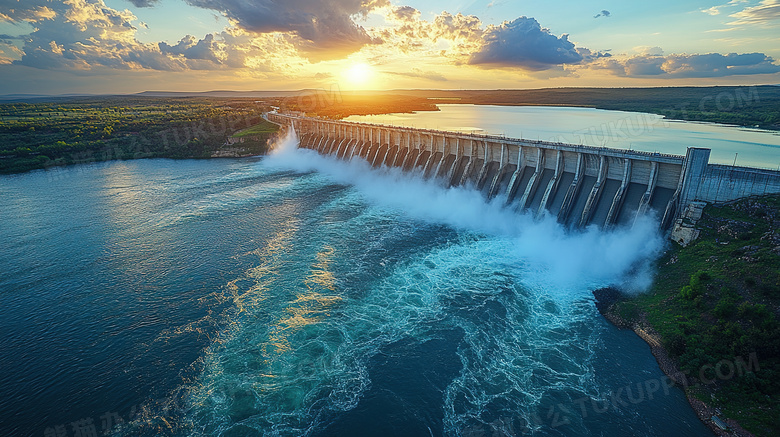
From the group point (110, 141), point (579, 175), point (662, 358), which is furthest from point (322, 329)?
point (110, 141)

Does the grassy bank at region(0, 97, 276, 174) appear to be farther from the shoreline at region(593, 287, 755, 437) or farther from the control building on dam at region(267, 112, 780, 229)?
the shoreline at region(593, 287, 755, 437)

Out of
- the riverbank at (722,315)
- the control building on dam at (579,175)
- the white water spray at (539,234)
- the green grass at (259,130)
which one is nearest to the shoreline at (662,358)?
the riverbank at (722,315)

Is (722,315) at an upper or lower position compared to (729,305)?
lower

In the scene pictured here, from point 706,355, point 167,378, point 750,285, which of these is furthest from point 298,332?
point 750,285

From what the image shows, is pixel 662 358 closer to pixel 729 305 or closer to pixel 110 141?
pixel 729 305

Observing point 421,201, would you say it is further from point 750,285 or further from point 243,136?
point 243,136

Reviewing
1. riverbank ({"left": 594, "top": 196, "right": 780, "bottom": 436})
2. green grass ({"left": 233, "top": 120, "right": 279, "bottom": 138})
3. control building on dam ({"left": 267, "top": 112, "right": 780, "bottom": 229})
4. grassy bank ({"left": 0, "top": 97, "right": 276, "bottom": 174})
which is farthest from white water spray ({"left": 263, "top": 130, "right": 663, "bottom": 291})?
grassy bank ({"left": 0, "top": 97, "right": 276, "bottom": 174})
